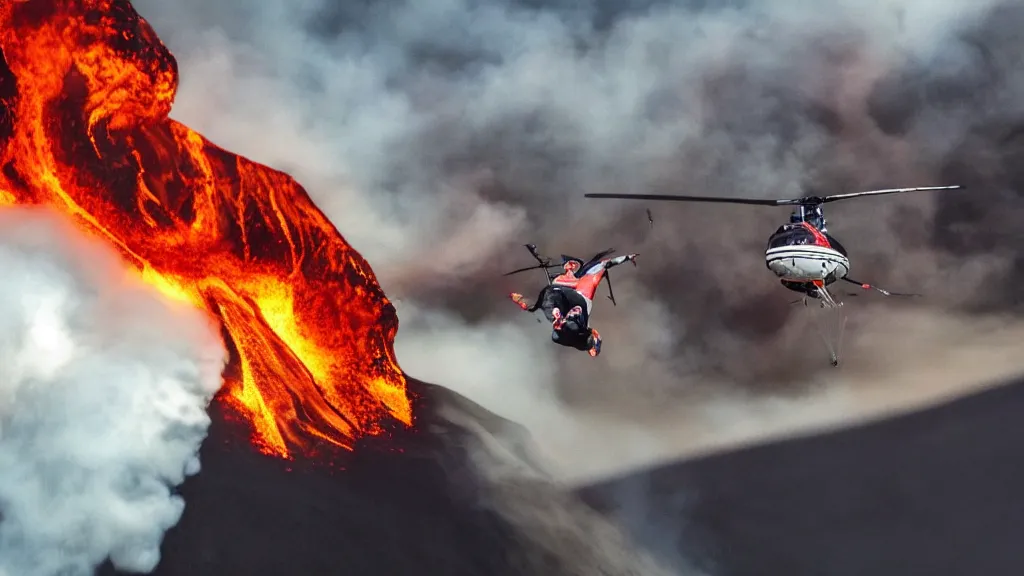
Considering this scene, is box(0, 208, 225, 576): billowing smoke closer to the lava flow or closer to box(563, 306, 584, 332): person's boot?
the lava flow

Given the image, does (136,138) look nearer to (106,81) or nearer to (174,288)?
(106,81)

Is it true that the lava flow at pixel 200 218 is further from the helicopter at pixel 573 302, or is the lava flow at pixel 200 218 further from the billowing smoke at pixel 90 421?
the helicopter at pixel 573 302

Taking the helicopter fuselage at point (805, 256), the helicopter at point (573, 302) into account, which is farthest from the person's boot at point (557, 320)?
the helicopter fuselage at point (805, 256)


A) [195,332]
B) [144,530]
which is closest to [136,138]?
[195,332]

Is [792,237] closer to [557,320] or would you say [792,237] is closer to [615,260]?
[615,260]

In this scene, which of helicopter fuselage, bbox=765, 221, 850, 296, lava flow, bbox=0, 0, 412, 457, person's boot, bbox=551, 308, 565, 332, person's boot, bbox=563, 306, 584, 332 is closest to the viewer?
person's boot, bbox=563, 306, 584, 332

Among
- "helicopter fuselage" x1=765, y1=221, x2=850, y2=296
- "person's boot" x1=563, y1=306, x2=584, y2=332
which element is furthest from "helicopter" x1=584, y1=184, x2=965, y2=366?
"person's boot" x1=563, y1=306, x2=584, y2=332

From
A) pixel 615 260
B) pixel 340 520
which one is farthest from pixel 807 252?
pixel 340 520
